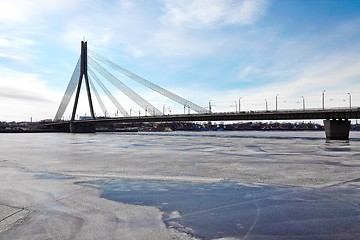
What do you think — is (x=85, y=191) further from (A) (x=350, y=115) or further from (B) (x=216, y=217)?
(A) (x=350, y=115)

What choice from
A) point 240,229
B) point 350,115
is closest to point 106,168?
point 240,229

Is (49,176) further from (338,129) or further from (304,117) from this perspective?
(304,117)

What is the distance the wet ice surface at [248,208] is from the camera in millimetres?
6039

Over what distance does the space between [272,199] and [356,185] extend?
148 inches

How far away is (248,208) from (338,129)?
51896 mm

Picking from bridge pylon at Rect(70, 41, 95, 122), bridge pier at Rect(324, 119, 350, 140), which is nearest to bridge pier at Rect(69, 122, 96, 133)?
bridge pylon at Rect(70, 41, 95, 122)

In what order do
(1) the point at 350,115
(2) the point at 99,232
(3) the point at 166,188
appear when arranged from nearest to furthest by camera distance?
(2) the point at 99,232 < (3) the point at 166,188 < (1) the point at 350,115

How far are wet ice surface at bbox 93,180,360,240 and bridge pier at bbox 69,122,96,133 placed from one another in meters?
99.5

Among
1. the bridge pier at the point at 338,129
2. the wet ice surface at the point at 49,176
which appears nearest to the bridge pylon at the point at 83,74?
the bridge pier at the point at 338,129

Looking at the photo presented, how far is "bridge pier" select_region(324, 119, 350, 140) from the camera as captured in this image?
174ft

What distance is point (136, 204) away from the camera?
8.30 metres

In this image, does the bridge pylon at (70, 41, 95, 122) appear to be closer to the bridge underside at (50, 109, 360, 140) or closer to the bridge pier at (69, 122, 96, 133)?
the bridge pier at (69, 122, 96, 133)

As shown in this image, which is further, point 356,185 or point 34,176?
point 34,176

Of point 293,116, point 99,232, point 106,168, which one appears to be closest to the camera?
point 99,232
